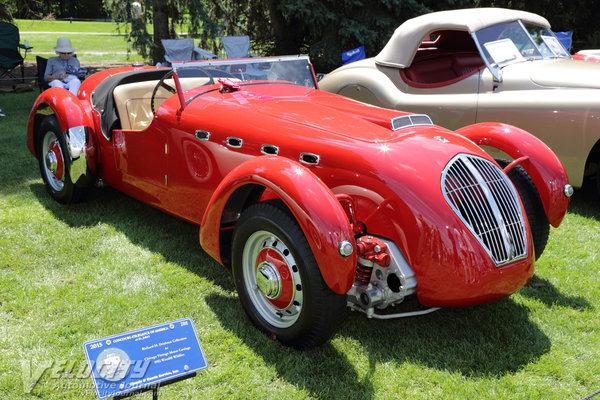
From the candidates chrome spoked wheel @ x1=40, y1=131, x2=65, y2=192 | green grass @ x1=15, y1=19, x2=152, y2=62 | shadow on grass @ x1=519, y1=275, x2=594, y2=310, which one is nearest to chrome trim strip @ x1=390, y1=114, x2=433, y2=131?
shadow on grass @ x1=519, y1=275, x2=594, y2=310

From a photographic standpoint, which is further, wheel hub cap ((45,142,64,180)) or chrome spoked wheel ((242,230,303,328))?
wheel hub cap ((45,142,64,180))

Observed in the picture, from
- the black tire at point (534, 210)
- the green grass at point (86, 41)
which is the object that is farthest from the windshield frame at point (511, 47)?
the green grass at point (86, 41)

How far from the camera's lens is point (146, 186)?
4305mm

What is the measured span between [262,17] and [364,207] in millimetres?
11692

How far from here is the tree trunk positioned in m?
12.7

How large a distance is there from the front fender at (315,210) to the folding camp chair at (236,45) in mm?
10008

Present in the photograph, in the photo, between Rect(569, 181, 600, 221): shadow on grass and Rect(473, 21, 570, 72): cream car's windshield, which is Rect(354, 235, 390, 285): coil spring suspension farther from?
Rect(473, 21, 570, 72): cream car's windshield

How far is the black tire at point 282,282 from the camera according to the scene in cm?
267

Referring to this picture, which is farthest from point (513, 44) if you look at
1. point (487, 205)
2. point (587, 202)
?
point (487, 205)

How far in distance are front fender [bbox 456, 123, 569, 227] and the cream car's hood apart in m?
1.81

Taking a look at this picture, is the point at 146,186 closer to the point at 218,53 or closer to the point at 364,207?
the point at 364,207

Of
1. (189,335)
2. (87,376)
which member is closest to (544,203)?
(189,335)

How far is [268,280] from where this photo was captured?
292 centimetres

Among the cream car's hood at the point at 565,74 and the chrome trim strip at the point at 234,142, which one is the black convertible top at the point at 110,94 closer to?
the chrome trim strip at the point at 234,142
